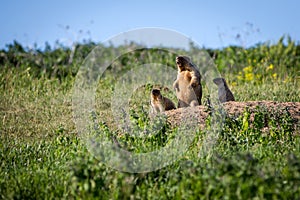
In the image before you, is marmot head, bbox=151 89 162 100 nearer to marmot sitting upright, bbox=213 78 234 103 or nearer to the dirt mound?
the dirt mound

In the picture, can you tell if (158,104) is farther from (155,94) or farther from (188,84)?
(188,84)

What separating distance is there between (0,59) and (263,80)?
631 centimetres

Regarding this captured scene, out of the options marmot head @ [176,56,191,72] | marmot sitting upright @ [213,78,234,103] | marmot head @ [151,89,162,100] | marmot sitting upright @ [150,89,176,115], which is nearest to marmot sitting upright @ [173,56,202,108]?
marmot head @ [176,56,191,72]

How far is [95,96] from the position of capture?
31.3ft

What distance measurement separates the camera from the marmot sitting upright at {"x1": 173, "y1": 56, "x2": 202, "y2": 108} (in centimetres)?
690

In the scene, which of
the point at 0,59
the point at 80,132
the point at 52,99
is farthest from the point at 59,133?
the point at 0,59

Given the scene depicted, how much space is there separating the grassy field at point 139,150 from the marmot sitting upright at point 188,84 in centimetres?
56

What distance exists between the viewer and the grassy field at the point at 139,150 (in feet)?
13.3

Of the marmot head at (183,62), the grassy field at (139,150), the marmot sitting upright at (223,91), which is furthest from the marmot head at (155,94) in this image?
the marmot sitting upright at (223,91)

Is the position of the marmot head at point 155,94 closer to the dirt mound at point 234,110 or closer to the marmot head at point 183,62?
the dirt mound at point 234,110

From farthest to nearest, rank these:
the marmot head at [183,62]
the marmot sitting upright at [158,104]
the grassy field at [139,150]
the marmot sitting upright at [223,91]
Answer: the marmot sitting upright at [223,91], the marmot head at [183,62], the marmot sitting upright at [158,104], the grassy field at [139,150]

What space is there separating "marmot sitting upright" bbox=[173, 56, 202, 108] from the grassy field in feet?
1.84

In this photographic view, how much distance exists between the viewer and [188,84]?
6918 mm

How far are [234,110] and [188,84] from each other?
676mm
